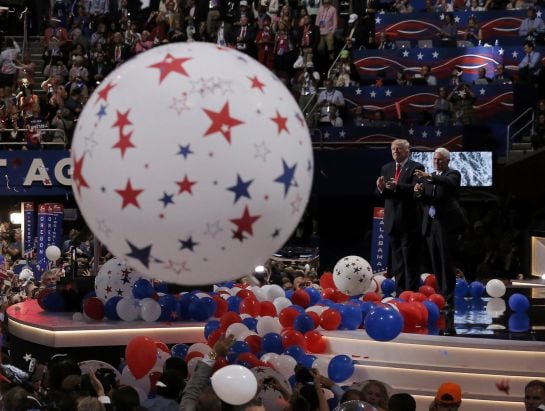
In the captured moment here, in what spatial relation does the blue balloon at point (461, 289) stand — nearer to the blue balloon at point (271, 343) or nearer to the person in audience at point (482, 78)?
the blue balloon at point (271, 343)

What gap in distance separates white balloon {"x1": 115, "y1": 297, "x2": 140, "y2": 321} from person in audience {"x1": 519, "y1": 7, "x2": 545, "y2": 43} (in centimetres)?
1150

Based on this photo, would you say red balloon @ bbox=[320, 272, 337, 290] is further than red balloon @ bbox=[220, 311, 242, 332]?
Yes

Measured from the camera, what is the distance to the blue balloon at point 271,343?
326 inches

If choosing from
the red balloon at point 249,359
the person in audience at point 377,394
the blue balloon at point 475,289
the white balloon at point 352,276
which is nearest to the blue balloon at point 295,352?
the red balloon at point 249,359

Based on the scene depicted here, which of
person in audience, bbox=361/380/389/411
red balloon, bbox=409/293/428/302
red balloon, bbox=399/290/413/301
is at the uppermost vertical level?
person in audience, bbox=361/380/389/411

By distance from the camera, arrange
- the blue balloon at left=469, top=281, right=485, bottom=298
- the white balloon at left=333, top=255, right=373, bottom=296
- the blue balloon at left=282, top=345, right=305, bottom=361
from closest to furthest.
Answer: the blue balloon at left=282, top=345, right=305, bottom=361 → the white balloon at left=333, top=255, right=373, bottom=296 → the blue balloon at left=469, top=281, right=485, bottom=298

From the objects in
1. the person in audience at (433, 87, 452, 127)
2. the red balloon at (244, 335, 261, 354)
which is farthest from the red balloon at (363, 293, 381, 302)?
the person in audience at (433, 87, 452, 127)

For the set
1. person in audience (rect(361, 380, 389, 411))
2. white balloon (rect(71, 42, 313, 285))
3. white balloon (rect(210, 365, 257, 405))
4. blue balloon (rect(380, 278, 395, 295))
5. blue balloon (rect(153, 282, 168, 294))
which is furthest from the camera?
blue balloon (rect(380, 278, 395, 295))

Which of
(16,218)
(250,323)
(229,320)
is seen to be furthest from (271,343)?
(16,218)

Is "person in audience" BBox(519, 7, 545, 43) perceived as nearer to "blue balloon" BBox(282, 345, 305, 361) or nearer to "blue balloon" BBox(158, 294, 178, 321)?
"blue balloon" BBox(158, 294, 178, 321)

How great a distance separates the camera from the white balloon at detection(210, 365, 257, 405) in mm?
5250

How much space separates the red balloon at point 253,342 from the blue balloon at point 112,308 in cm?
Answer: 162

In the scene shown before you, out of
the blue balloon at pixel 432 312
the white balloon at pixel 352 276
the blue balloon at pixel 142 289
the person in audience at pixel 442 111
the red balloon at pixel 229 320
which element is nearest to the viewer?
the red balloon at pixel 229 320

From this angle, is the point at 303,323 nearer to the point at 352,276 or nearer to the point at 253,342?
the point at 253,342
